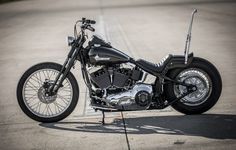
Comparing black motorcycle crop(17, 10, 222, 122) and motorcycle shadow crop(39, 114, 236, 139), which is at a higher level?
black motorcycle crop(17, 10, 222, 122)

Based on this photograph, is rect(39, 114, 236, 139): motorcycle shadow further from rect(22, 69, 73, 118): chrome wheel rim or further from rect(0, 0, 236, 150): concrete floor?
rect(22, 69, 73, 118): chrome wheel rim

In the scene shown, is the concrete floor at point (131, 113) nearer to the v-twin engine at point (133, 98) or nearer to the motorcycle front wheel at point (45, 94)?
the motorcycle front wheel at point (45, 94)

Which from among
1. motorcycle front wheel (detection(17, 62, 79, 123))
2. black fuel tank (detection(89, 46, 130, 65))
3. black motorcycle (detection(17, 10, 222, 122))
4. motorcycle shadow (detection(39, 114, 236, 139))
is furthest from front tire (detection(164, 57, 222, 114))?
motorcycle front wheel (detection(17, 62, 79, 123))

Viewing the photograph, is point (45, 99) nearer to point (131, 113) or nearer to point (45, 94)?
point (45, 94)

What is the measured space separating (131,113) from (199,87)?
3.65 ft

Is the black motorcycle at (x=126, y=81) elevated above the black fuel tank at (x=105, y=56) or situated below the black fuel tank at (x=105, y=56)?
below

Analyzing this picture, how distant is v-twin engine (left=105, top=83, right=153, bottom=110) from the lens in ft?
19.7

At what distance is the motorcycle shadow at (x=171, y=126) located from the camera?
18.7 feet

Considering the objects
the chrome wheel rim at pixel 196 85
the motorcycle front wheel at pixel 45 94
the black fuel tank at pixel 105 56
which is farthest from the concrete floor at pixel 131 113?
the black fuel tank at pixel 105 56

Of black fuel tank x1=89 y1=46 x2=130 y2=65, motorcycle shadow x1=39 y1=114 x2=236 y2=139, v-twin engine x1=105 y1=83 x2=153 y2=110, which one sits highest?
black fuel tank x1=89 y1=46 x2=130 y2=65

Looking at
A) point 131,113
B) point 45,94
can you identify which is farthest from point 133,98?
point 45,94

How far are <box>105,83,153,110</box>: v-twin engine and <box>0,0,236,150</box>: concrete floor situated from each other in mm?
296

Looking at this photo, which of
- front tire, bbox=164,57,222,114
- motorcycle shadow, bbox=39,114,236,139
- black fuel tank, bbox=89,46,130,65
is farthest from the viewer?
front tire, bbox=164,57,222,114

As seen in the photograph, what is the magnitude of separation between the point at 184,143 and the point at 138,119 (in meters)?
1.09
